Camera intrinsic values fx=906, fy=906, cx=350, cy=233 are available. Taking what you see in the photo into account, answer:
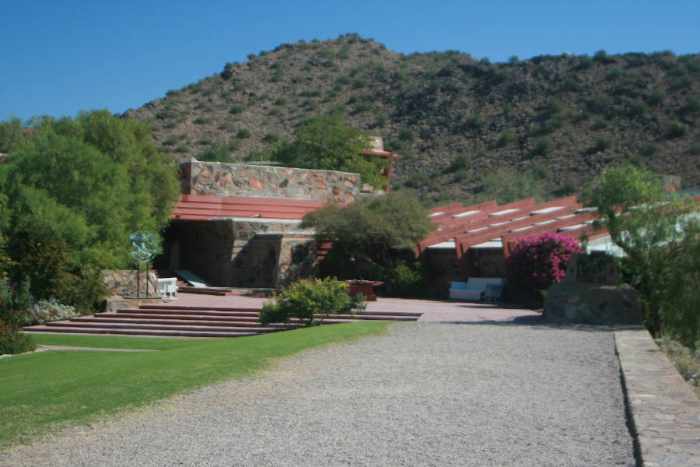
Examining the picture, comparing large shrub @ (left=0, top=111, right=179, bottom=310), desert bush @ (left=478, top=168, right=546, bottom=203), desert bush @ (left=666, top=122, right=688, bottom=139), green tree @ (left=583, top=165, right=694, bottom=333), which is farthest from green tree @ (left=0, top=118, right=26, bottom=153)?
desert bush @ (left=666, top=122, right=688, bottom=139)

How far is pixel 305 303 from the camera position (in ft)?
70.4

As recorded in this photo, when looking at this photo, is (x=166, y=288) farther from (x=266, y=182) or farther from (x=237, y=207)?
(x=266, y=182)

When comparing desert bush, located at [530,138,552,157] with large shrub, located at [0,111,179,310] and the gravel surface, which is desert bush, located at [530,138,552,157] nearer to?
large shrub, located at [0,111,179,310]

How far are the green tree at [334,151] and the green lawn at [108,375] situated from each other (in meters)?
33.0

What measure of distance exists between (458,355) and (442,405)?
15.0ft

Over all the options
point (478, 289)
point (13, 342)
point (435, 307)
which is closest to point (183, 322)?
point (13, 342)

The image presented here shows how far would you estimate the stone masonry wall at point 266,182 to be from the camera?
36.8m

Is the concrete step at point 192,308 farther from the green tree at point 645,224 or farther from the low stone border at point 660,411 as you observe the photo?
the low stone border at point 660,411

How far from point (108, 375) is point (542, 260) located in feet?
57.8

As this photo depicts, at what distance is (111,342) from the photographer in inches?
846

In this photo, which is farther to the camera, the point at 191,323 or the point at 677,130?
the point at 677,130

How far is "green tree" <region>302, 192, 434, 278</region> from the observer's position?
32.0 m

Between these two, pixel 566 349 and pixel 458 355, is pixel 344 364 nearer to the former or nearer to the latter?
pixel 458 355

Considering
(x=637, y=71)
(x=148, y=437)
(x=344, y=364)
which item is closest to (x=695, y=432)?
(x=148, y=437)
